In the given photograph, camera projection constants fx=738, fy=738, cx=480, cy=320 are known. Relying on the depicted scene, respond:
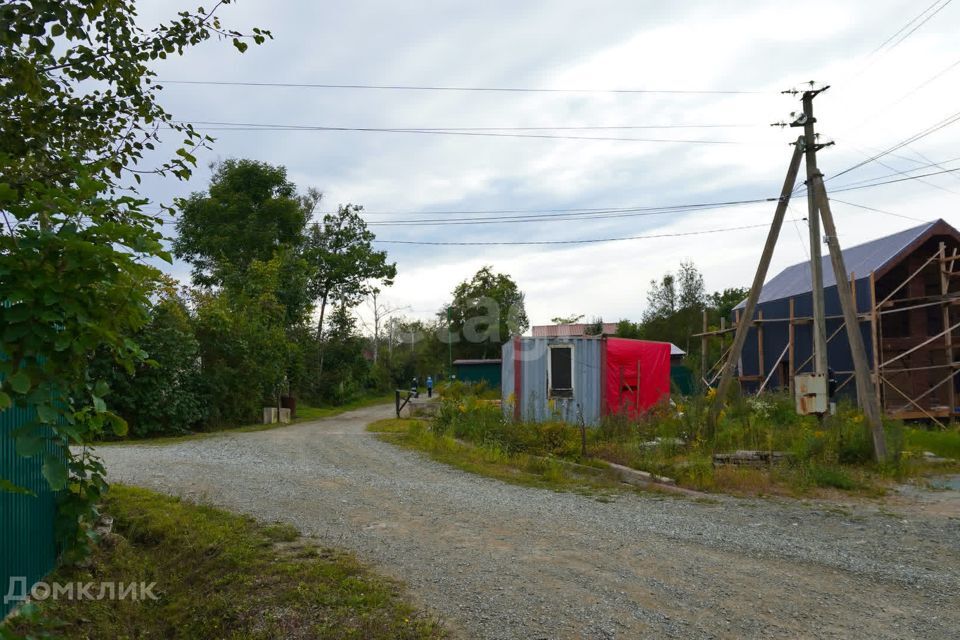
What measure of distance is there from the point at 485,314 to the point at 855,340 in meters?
36.4

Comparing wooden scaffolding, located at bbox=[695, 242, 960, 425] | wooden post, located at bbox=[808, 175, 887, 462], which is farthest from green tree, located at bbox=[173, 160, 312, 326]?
wooden post, located at bbox=[808, 175, 887, 462]

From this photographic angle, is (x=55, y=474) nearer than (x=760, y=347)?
Yes

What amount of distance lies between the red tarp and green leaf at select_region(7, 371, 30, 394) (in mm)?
13633

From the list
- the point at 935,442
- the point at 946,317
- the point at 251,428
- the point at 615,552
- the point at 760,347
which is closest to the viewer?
the point at 615,552

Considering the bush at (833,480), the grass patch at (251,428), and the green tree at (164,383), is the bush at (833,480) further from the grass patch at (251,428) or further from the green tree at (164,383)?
the green tree at (164,383)

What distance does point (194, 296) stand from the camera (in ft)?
73.9

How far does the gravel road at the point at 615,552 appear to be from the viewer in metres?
4.86

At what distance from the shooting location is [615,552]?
21.4 feet

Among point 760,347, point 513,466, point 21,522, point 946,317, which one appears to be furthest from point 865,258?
point 21,522

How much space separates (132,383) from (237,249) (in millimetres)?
14256

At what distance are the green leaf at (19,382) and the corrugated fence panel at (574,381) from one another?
526 inches

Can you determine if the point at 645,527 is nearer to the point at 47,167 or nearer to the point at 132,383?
the point at 47,167

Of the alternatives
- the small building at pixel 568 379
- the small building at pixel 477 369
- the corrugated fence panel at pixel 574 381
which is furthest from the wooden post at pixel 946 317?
the small building at pixel 477 369

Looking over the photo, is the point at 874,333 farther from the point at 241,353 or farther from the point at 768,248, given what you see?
the point at 241,353
